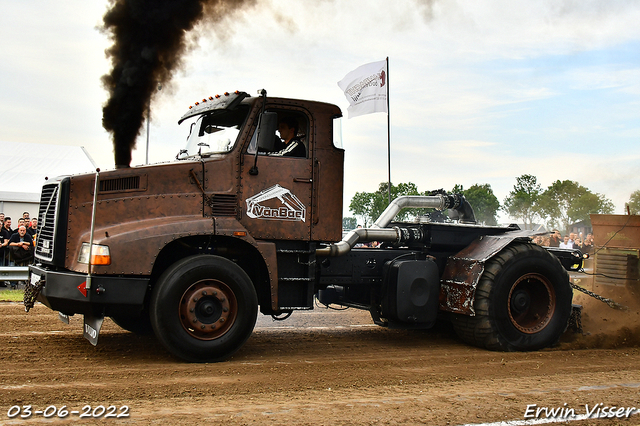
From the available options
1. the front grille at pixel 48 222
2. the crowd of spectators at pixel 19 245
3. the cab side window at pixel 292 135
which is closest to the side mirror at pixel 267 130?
the cab side window at pixel 292 135

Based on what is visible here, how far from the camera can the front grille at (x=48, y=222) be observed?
21.4 ft

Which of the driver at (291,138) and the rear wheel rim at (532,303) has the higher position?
the driver at (291,138)

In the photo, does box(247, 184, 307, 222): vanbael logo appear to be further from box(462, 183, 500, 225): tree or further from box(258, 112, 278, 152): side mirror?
box(462, 183, 500, 225): tree

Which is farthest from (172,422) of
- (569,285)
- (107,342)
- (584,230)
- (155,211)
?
(584,230)

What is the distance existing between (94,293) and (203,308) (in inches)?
44.1

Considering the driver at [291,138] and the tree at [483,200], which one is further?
the tree at [483,200]

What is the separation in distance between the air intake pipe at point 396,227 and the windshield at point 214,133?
5.78 feet

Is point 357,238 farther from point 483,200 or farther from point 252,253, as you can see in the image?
point 483,200

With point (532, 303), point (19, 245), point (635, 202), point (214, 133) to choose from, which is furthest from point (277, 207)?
point (635, 202)

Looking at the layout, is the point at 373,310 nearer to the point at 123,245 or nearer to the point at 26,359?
the point at 123,245

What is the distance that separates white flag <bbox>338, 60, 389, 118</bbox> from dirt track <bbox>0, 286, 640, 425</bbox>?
7.18 meters

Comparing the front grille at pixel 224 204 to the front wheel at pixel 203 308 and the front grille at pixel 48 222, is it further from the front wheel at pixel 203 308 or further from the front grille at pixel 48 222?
the front grille at pixel 48 222

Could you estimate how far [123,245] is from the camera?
6211 mm

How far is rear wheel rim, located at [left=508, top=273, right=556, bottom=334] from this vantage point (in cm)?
827
